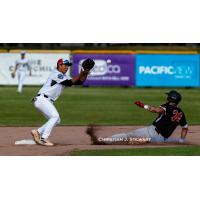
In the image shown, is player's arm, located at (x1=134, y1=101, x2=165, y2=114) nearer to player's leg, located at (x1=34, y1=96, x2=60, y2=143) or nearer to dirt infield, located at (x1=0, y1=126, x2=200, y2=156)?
dirt infield, located at (x1=0, y1=126, x2=200, y2=156)

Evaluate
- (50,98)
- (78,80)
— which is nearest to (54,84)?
(50,98)

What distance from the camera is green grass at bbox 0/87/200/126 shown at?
805 inches

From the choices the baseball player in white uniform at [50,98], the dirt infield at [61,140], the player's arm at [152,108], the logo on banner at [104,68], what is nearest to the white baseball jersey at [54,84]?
the baseball player in white uniform at [50,98]

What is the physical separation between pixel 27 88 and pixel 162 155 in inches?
911

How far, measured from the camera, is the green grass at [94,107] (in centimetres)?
2044

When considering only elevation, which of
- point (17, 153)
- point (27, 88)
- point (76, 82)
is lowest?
point (27, 88)

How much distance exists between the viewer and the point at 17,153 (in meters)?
13.0

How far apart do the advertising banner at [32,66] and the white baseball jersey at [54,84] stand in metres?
21.8

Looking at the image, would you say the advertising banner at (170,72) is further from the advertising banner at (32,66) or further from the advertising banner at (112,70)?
the advertising banner at (32,66)

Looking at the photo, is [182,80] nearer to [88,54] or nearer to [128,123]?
[88,54]

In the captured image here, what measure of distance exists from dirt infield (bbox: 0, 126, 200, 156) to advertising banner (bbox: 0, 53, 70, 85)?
18229 millimetres

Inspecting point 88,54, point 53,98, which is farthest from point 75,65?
point 53,98

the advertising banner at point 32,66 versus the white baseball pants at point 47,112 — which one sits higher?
the white baseball pants at point 47,112

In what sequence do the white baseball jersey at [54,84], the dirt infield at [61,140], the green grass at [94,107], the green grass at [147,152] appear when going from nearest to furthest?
1. the green grass at [147,152]
2. the dirt infield at [61,140]
3. the white baseball jersey at [54,84]
4. the green grass at [94,107]
